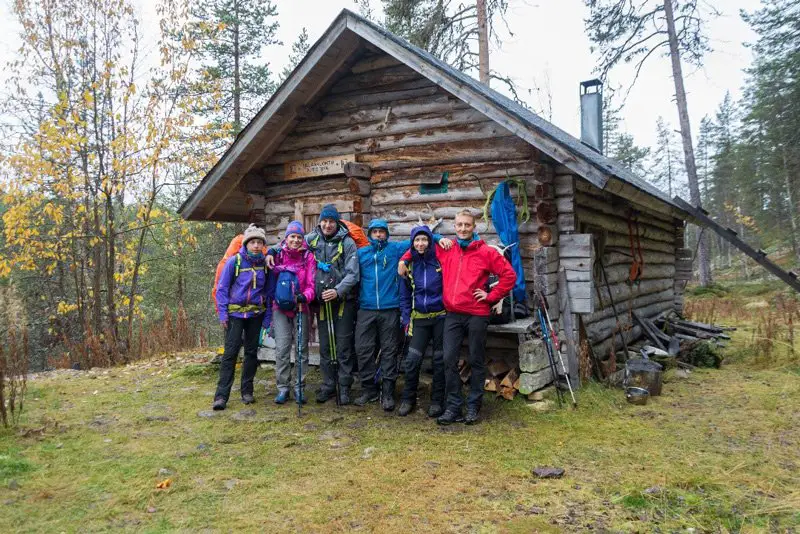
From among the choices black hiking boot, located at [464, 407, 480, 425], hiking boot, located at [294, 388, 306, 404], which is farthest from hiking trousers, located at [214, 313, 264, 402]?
black hiking boot, located at [464, 407, 480, 425]

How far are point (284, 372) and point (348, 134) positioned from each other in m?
3.81

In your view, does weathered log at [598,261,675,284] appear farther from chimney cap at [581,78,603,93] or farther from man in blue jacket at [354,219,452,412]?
chimney cap at [581,78,603,93]

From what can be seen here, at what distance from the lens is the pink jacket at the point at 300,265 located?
6.37 metres

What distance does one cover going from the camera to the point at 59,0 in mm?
11125

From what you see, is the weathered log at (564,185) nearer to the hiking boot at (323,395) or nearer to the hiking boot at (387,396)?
the hiking boot at (387,396)

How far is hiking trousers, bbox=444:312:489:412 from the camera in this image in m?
5.63

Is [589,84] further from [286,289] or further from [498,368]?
[286,289]

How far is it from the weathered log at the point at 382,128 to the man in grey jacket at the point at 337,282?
2.00m

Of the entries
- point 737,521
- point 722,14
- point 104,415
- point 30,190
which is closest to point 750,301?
point 722,14

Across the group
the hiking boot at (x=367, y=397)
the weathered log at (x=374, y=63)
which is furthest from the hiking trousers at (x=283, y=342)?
the weathered log at (x=374, y=63)

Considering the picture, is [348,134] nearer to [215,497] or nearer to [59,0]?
[215,497]

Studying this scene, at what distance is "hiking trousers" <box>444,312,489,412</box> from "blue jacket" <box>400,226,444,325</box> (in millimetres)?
245

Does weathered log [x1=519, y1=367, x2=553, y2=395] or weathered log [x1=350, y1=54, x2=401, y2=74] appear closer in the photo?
weathered log [x1=519, y1=367, x2=553, y2=395]

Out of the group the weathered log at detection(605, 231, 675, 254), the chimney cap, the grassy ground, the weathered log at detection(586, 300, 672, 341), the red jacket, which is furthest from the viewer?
the chimney cap
